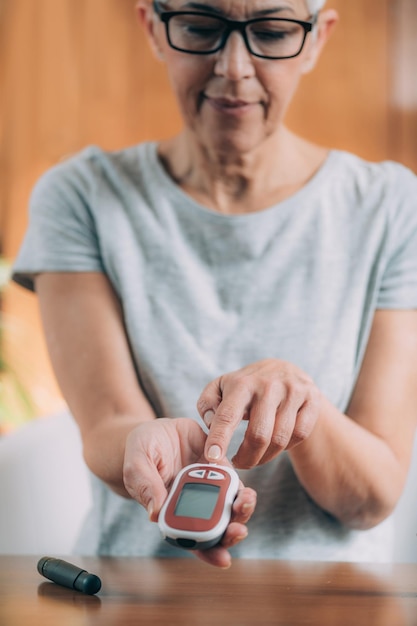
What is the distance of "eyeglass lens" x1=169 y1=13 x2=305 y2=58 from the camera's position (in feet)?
2.75

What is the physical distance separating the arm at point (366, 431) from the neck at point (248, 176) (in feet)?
0.63

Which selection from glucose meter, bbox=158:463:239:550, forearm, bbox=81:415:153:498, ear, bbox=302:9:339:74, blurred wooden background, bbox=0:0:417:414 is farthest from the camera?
blurred wooden background, bbox=0:0:417:414

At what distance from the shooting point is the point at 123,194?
3.11 feet

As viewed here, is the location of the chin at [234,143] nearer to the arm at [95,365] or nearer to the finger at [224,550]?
the arm at [95,365]

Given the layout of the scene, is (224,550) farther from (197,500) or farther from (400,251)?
(400,251)

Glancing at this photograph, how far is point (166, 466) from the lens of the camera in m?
0.64

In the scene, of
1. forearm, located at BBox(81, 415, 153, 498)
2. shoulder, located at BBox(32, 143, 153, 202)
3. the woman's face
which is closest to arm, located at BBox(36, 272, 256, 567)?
forearm, located at BBox(81, 415, 153, 498)

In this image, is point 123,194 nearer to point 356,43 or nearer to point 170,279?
point 170,279

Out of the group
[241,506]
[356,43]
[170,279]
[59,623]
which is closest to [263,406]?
[241,506]

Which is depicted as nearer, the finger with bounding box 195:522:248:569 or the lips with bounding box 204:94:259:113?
the finger with bounding box 195:522:248:569

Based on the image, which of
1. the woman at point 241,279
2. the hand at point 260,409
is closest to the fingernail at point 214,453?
the hand at point 260,409

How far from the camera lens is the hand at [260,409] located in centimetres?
62

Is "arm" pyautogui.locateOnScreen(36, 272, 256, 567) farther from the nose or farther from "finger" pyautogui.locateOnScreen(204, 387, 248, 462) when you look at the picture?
the nose

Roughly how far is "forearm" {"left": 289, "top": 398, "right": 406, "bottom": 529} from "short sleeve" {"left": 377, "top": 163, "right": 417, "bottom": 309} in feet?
0.49
